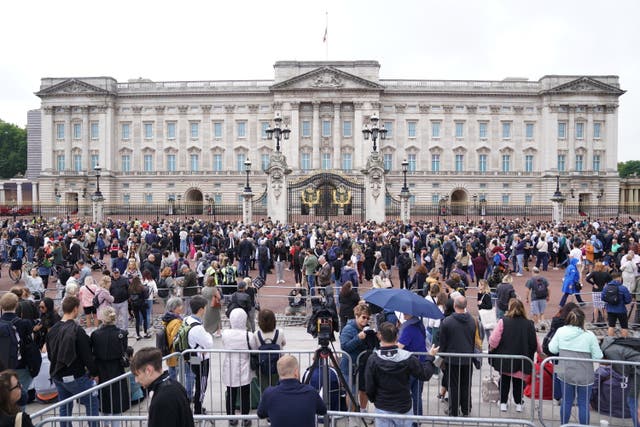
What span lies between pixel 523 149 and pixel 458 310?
64784 millimetres

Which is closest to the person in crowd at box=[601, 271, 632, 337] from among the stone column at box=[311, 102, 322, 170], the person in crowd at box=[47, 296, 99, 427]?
the person in crowd at box=[47, 296, 99, 427]

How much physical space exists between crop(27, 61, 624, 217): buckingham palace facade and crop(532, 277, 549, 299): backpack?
2060 inches

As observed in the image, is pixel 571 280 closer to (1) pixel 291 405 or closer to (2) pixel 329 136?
(1) pixel 291 405

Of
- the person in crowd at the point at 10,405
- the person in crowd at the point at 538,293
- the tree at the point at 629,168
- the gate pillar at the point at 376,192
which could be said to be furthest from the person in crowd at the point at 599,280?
the tree at the point at 629,168

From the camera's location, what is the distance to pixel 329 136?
65.5 meters

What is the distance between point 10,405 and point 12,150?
371 feet

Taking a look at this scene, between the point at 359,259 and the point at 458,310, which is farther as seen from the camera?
the point at 359,259

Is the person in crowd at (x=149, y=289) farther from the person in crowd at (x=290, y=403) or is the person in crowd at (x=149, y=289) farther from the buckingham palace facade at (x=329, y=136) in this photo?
the buckingham palace facade at (x=329, y=136)

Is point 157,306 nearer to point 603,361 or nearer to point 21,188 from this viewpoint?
point 603,361

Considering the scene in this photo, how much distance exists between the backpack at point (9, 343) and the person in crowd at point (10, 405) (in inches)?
118

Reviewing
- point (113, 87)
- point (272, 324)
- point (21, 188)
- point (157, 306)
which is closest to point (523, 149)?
point (113, 87)

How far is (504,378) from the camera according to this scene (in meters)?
7.90

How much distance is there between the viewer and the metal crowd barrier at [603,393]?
7.11m

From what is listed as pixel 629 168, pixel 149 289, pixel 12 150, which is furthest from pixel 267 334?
pixel 629 168
